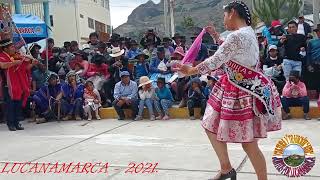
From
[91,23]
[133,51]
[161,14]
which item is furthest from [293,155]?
[161,14]

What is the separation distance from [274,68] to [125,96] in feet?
10.2

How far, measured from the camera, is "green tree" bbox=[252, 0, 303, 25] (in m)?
33.1

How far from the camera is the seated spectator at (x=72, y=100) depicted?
32.5 feet

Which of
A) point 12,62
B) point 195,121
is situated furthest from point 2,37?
point 195,121

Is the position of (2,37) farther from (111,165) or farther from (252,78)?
(252,78)

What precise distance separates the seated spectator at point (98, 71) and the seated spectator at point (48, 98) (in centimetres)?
94

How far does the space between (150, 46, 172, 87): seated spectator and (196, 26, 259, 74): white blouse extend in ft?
21.1

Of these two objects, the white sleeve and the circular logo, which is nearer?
the white sleeve

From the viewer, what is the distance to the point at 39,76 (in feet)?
34.9

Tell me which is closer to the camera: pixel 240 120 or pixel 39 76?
pixel 240 120

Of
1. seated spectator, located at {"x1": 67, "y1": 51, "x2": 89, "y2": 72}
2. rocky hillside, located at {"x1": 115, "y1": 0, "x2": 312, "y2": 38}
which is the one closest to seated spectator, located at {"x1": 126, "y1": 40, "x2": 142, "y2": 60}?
seated spectator, located at {"x1": 67, "y1": 51, "x2": 89, "y2": 72}

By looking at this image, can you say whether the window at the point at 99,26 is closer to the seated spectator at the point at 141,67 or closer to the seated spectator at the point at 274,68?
the seated spectator at the point at 141,67

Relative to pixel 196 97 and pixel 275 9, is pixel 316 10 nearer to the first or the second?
pixel 196 97

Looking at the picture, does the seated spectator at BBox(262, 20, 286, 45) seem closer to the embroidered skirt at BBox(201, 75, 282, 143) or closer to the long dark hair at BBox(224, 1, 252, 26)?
the long dark hair at BBox(224, 1, 252, 26)
